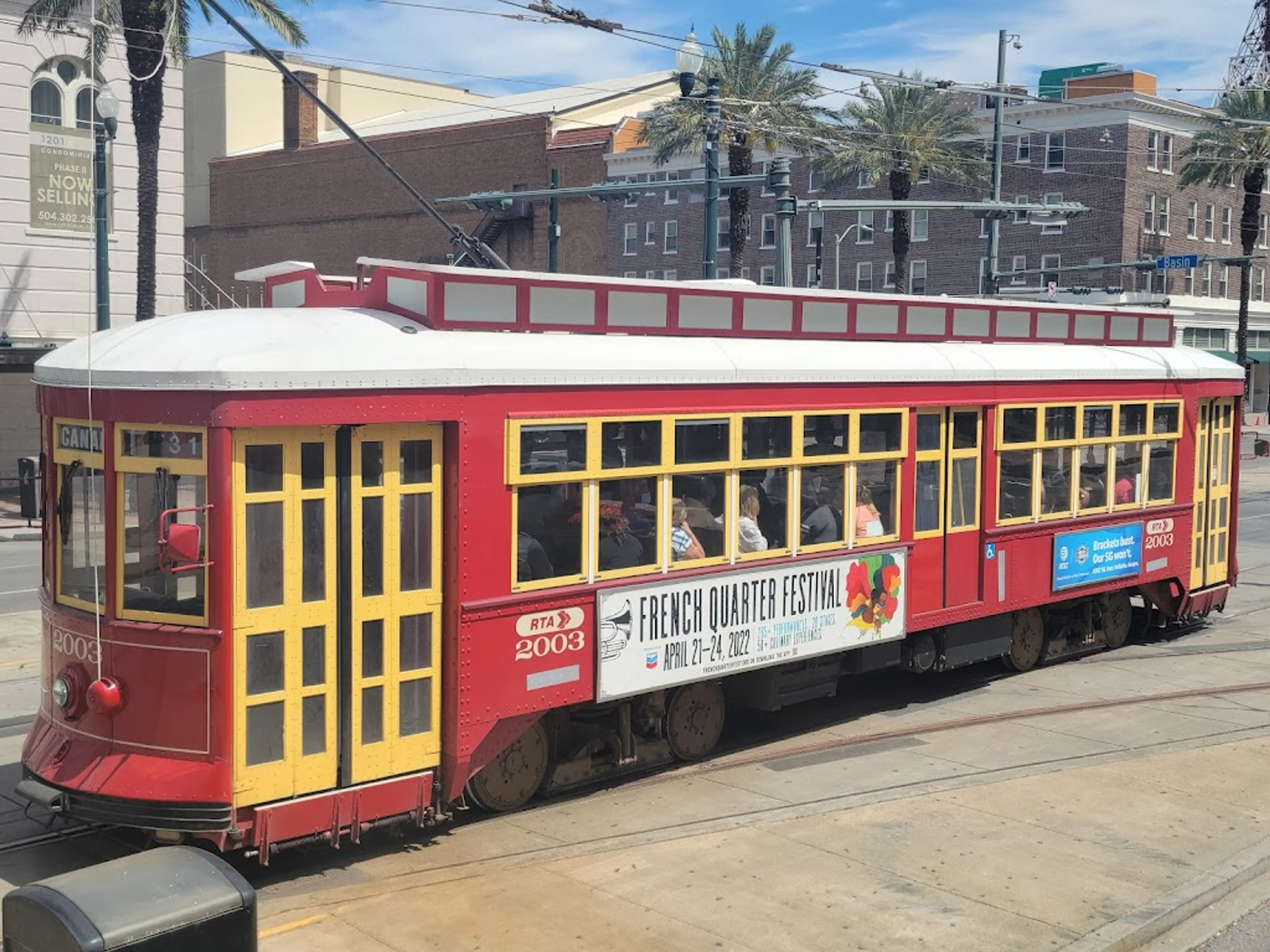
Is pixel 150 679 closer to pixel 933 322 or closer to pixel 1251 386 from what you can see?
pixel 933 322

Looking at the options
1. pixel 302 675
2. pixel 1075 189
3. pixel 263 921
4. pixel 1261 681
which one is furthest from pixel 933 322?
pixel 1075 189

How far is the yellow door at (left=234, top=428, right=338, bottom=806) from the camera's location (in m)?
7.36

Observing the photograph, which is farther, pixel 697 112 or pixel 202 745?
pixel 697 112

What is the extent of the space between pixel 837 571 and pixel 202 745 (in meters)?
5.01

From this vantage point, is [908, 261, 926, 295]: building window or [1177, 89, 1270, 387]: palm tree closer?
[1177, 89, 1270, 387]: palm tree

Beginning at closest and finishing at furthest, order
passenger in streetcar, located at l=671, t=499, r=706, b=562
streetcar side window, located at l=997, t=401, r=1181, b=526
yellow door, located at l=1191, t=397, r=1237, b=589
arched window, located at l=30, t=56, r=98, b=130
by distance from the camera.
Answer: passenger in streetcar, located at l=671, t=499, r=706, b=562
streetcar side window, located at l=997, t=401, r=1181, b=526
yellow door, located at l=1191, t=397, r=1237, b=589
arched window, located at l=30, t=56, r=98, b=130

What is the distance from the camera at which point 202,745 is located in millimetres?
7301

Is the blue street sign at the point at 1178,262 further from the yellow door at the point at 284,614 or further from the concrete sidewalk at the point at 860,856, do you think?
the yellow door at the point at 284,614

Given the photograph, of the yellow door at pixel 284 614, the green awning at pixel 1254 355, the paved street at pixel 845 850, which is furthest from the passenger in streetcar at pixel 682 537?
the green awning at pixel 1254 355

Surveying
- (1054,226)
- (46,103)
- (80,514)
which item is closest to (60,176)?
(46,103)

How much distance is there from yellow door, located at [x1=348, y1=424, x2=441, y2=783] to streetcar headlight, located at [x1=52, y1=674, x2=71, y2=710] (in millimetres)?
1469

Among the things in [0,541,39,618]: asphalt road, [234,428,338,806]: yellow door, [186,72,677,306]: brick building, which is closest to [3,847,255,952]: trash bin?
[234,428,338,806]: yellow door

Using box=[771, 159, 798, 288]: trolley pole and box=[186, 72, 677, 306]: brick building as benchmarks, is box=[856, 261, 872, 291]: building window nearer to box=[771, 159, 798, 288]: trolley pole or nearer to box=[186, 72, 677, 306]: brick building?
box=[186, 72, 677, 306]: brick building

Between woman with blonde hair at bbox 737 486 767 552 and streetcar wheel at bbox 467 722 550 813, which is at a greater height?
woman with blonde hair at bbox 737 486 767 552
